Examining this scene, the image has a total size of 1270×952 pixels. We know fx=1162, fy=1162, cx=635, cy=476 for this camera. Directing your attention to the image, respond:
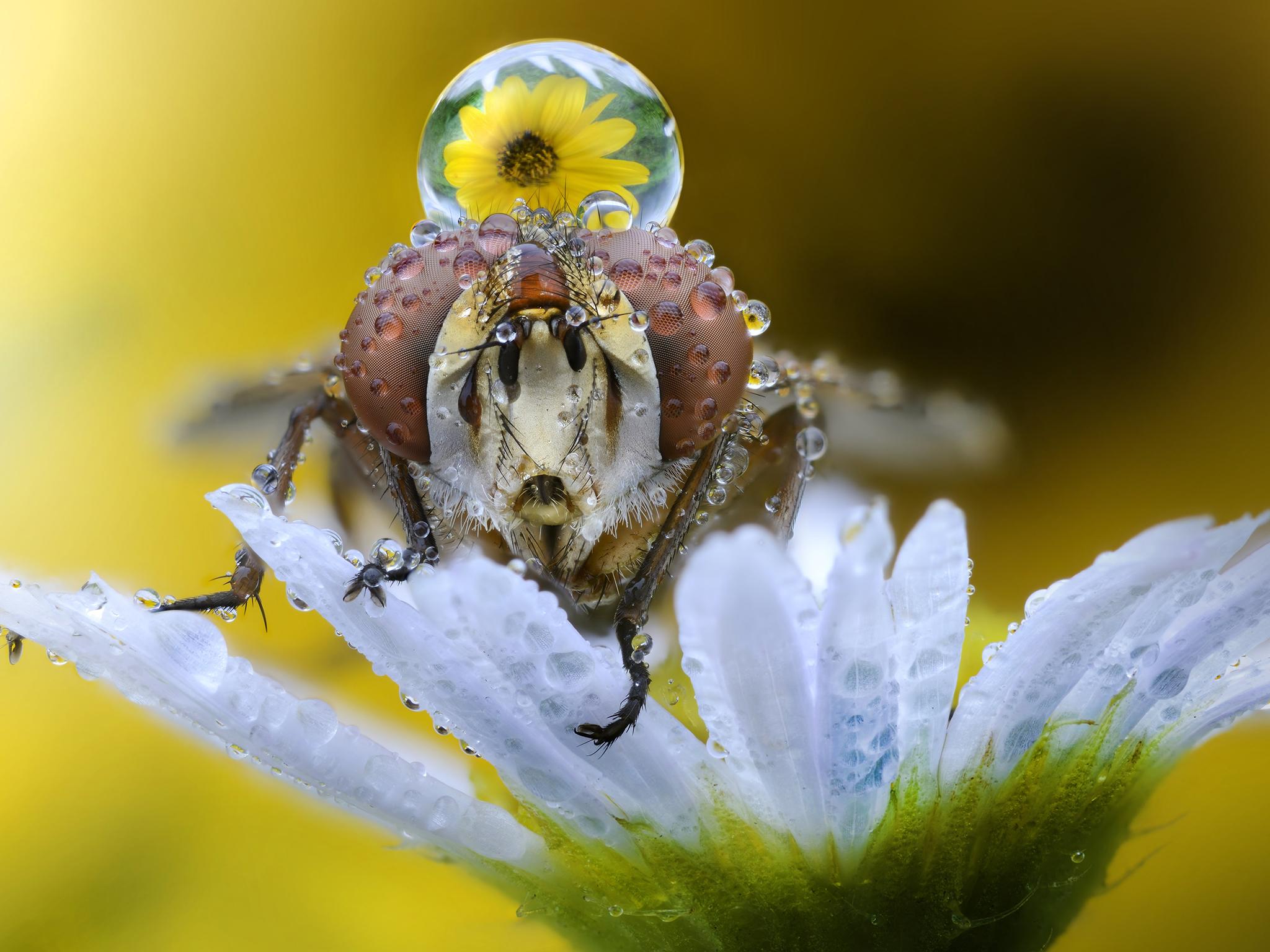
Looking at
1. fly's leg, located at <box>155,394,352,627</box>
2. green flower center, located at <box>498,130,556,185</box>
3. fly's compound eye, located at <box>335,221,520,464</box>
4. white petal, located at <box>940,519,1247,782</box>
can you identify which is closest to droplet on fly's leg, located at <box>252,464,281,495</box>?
fly's leg, located at <box>155,394,352,627</box>

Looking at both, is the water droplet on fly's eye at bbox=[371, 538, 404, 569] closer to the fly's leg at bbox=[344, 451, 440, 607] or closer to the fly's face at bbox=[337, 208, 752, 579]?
the fly's leg at bbox=[344, 451, 440, 607]

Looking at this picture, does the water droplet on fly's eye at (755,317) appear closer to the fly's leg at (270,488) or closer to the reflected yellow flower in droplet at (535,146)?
the reflected yellow flower in droplet at (535,146)

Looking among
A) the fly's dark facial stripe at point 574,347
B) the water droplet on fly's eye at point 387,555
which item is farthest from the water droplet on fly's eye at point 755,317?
the water droplet on fly's eye at point 387,555

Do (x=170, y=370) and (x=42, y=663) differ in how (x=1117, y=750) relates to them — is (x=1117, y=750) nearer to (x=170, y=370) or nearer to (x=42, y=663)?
(x=42, y=663)

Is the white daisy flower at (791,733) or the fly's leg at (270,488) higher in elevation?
the fly's leg at (270,488)

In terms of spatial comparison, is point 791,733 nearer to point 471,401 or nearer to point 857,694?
point 857,694

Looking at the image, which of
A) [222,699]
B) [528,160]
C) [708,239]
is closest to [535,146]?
[528,160]
